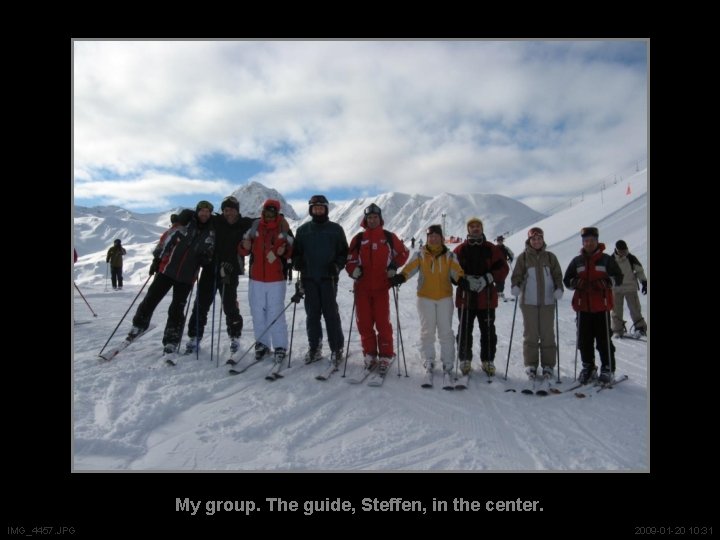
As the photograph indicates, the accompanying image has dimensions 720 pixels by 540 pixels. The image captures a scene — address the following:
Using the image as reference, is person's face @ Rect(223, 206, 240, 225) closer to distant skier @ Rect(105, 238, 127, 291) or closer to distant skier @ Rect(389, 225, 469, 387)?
distant skier @ Rect(389, 225, 469, 387)

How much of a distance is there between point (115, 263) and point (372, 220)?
14.7 meters

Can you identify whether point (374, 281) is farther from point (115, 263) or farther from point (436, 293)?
point (115, 263)

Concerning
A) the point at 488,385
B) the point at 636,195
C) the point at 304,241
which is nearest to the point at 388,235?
the point at 304,241

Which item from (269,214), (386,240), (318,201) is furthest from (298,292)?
(386,240)

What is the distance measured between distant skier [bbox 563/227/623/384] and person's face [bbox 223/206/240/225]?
4.67 metres

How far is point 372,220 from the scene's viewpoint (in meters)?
5.43

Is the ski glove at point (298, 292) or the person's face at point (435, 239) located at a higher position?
the person's face at point (435, 239)

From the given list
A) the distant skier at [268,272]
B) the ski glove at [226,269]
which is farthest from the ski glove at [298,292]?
the ski glove at [226,269]

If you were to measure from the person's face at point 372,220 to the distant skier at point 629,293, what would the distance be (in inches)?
227

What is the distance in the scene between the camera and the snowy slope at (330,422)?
10.2 feet

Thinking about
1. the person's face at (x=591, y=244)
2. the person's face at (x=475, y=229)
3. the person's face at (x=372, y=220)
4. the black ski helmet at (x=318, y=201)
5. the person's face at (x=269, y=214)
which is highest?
the black ski helmet at (x=318, y=201)

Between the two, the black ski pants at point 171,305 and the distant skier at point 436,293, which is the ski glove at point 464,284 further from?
the black ski pants at point 171,305

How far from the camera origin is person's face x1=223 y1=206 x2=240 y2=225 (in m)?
6.00
